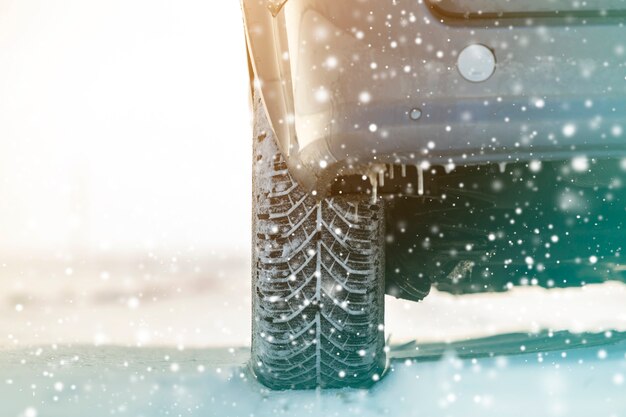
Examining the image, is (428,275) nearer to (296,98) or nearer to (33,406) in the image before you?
(296,98)

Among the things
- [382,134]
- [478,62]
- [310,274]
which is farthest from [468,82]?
[310,274]

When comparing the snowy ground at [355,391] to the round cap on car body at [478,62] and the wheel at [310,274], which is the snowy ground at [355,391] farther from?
the round cap on car body at [478,62]

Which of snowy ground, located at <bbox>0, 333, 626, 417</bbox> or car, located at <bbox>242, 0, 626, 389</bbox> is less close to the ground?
car, located at <bbox>242, 0, 626, 389</bbox>

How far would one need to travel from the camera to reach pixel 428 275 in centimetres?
195

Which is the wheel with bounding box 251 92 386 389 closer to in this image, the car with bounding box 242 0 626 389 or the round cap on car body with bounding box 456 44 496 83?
the car with bounding box 242 0 626 389

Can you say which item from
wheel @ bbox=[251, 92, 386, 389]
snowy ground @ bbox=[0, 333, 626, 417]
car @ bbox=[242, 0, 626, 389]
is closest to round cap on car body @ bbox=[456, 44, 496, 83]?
car @ bbox=[242, 0, 626, 389]

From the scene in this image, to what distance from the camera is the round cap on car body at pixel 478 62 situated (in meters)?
0.99

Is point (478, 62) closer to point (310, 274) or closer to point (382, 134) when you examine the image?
point (382, 134)

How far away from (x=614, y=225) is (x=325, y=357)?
3.75 ft

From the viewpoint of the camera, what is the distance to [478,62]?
3.26 ft

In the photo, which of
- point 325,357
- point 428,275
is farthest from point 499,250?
point 325,357

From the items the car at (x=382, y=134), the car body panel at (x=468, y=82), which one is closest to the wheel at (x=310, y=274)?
the car at (x=382, y=134)

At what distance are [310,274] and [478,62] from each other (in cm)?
77

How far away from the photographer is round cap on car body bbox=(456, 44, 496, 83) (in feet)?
3.26
